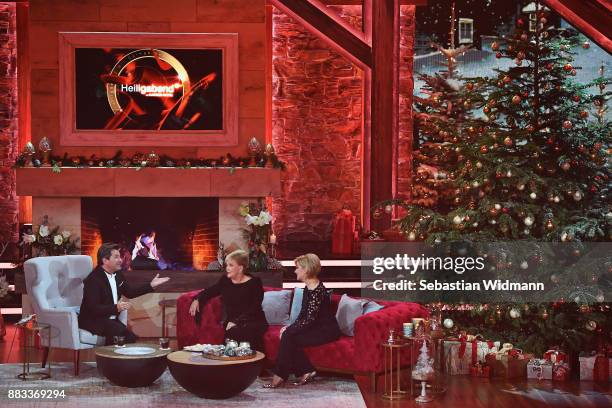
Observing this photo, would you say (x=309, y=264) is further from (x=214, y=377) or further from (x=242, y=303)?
(x=214, y=377)

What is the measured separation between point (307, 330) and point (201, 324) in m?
1.15

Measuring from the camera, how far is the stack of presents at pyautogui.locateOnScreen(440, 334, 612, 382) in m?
7.67

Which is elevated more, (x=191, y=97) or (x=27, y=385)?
(x=191, y=97)

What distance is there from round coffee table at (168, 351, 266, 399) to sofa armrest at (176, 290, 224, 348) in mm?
1264

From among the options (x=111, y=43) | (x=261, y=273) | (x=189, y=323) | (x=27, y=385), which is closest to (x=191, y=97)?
(x=111, y=43)

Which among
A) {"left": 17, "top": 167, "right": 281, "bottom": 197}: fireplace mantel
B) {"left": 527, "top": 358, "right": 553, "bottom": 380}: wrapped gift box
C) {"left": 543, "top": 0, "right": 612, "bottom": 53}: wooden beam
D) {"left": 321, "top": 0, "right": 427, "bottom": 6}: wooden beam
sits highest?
{"left": 321, "top": 0, "right": 427, "bottom": 6}: wooden beam

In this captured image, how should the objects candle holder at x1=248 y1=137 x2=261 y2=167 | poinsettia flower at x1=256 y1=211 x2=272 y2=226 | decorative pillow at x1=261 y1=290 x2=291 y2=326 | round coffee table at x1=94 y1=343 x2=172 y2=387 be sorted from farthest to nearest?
candle holder at x1=248 y1=137 x2=261 y2=167 < poinsettia flower at x1=256 y1=211 x2=272 y2=226 < decorative pillow at x1=261 y1=290 x2=291 y2=326 < round coffee table at x1=94 y1=343 x2=172 y2=387

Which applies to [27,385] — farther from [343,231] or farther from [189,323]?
[343,231]

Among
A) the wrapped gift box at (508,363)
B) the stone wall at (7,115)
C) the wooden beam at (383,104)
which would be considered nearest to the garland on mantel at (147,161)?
the wooden beam at (383,104)

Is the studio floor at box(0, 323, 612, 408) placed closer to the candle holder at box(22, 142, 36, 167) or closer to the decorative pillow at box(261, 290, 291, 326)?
the decorative pillow at box(261, 290, 291, 326)

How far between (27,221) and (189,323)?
16.5 ft

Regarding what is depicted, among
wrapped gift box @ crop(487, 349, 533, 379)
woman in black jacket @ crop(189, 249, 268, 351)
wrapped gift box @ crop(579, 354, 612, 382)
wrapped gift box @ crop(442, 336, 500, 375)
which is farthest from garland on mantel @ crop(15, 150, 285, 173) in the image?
wrapped gift box @ crop(579, 354, 612, 382)

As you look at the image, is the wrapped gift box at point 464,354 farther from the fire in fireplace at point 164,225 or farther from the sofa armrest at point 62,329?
the fire in fireplace at point 164,225

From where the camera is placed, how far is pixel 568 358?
7824 mm
